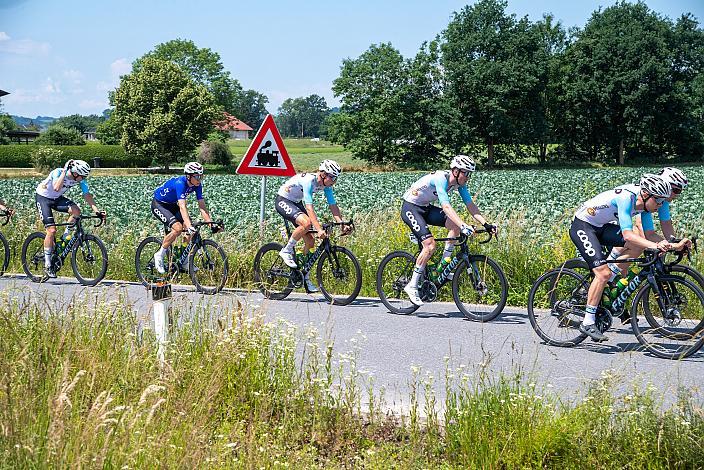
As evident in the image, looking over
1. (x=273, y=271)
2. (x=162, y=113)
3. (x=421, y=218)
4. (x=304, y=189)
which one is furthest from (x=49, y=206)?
(x=162, y=113)

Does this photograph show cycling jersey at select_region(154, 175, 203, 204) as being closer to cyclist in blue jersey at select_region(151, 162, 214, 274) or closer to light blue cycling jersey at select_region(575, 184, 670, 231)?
cyclist in blue jersey at select_region(151, 162, 214, 274)

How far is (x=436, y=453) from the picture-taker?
473cm

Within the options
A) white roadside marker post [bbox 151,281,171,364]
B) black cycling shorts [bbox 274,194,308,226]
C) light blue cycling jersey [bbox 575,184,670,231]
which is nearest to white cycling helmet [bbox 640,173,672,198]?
light blue cycling jersey [bbox 575,184,670,231]

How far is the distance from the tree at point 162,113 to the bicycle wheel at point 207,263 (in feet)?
202

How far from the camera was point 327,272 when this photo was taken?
10.7 meters

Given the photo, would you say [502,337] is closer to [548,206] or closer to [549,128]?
[548,206]

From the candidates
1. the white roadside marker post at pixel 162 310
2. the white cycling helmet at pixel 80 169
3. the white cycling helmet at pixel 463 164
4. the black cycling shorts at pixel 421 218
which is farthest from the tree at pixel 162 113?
the white roadside marker post at pixel 162 310

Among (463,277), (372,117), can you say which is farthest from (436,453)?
(372,117)

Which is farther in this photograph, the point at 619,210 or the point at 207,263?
the point at 207,263

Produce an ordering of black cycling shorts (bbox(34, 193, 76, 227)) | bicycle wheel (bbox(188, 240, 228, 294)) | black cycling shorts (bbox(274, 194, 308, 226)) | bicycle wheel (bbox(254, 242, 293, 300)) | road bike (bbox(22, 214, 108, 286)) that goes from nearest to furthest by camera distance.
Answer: black cycling shorts (bbox(274, 194, 308, 226)), bicycle wheel (bbox(254, 242, 293, 300)), bicycle wheel (bbox(188, 240, 228, 294)), road bike (bbox(22, 214, 108, 286)), black cycling shorts (bbox(34, 193, 76, 227))

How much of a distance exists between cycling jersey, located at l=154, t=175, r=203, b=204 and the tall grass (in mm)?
5433

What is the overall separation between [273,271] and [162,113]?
6731 centimetres

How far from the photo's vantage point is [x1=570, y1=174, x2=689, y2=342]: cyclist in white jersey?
732cm

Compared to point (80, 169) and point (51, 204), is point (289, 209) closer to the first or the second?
point (80, 169)
